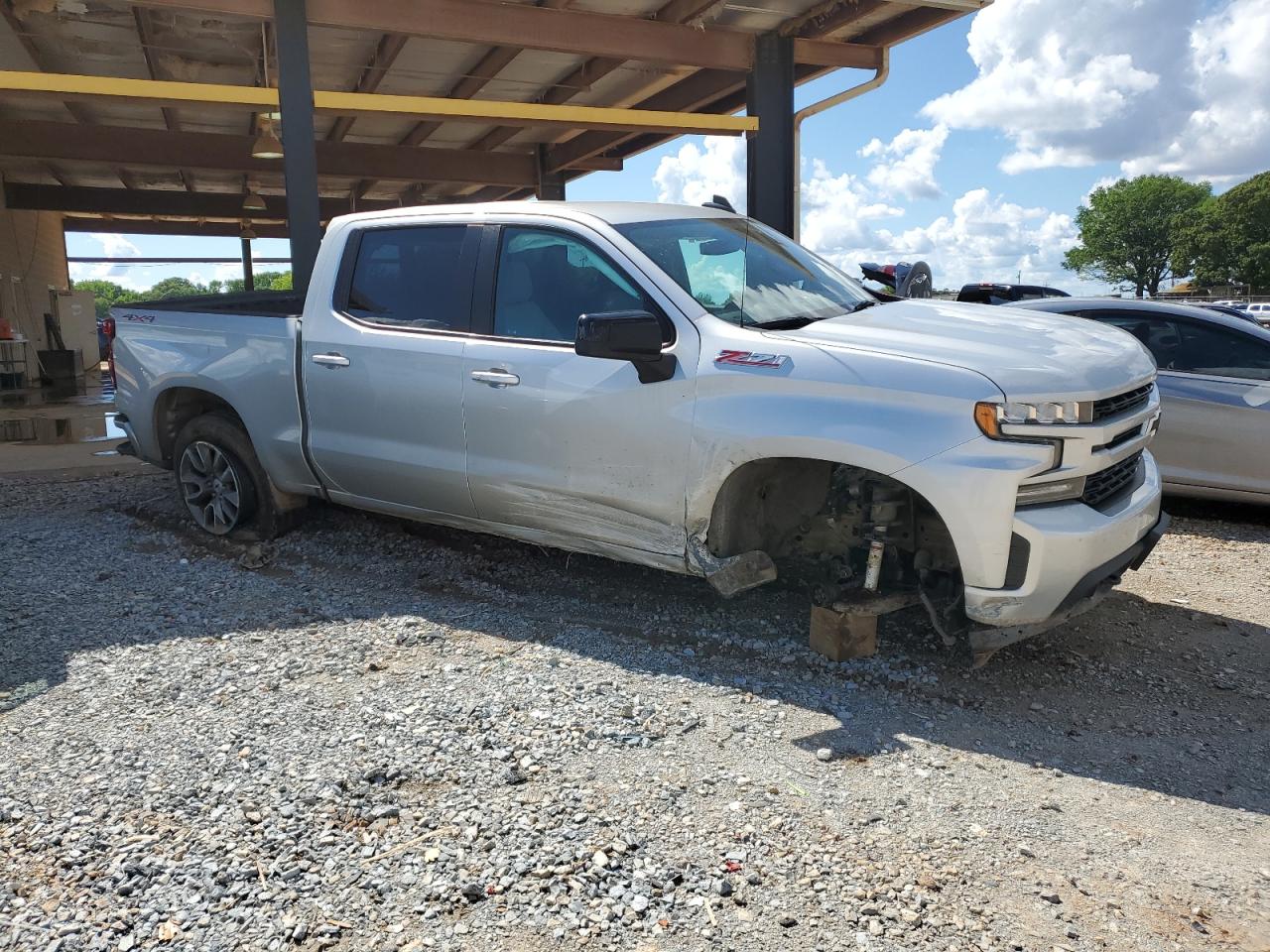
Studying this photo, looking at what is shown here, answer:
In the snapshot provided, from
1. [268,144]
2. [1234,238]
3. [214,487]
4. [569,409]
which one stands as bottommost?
[214,487]

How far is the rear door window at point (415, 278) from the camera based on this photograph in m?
4.88

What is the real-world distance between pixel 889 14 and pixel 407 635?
736 centimetres

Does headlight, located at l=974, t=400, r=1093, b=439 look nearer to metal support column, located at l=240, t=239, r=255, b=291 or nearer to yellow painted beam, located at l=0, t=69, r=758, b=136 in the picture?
yellow painted beam, located at l=0, t=69, r=758, b=136

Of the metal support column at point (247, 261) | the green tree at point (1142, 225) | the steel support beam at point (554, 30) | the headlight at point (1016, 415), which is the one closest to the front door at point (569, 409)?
the headlight at point (1016, 415)

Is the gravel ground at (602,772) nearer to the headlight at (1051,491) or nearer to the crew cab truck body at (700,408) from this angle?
the crew cab truck body at (700,408)

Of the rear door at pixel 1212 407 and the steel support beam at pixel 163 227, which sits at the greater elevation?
the steel support beam at pixel 163 227

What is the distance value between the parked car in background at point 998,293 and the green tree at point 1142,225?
85495 millimetres

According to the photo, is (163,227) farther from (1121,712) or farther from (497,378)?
(1121,712)

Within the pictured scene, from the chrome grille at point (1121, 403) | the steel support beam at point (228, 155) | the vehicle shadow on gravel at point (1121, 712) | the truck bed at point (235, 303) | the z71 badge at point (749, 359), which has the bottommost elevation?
the vehicle shadow on gravel at point (1121, 712)

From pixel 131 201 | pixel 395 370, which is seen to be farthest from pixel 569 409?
pixel 131 201

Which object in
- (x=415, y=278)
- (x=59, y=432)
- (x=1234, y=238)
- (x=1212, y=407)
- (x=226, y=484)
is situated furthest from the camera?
(x=1234, y=238)

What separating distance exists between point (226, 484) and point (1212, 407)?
6.29 m

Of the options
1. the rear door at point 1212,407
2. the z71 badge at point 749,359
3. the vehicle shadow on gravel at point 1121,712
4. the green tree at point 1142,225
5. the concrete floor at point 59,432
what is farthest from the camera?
the green tree at point 1142,225

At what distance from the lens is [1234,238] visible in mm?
74188
